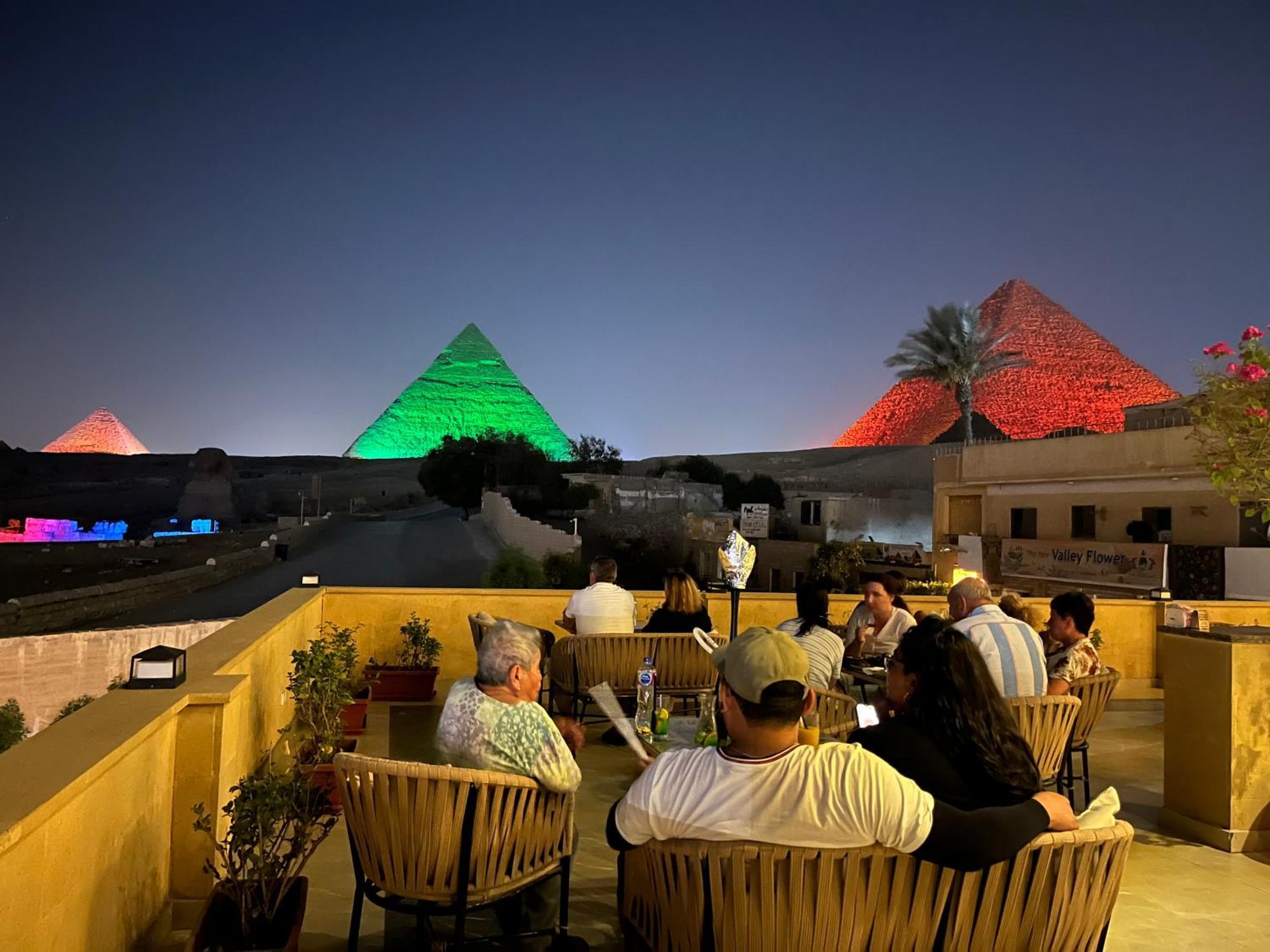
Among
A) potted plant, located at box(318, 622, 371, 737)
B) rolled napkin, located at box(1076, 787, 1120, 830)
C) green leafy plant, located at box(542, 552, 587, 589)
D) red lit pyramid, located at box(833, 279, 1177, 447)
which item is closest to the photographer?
rolled napkin, located at box(1076, 787, 1120, 830)

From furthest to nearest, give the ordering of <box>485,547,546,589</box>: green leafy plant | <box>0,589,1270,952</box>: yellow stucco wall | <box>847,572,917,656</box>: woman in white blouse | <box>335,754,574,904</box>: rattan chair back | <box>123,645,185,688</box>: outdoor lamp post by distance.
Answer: <box>485,547,546,589</box>: green leafy plant
<box>847,572,917,656</box>: woman in white blouse
<box>123,645,185,688</box>: outdoor lamp post
<box>335,754,574,904</box>: rattan chair back
<box>0,589,1270,952</box>: yellow stucco wall

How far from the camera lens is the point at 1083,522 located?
22578mm

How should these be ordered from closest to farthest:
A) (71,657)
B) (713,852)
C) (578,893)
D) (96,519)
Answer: (713,852) → (578,893) → (71,657) → (96,519)

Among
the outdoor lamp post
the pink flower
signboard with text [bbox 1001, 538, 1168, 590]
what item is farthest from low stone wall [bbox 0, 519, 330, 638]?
signboard with text [bbox 1001, 538, 1168, 590]

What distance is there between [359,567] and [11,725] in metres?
13.0

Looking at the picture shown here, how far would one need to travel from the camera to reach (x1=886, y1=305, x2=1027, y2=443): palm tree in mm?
45062

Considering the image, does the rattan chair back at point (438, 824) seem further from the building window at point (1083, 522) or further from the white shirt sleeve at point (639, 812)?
the building window at point (1083, 522)

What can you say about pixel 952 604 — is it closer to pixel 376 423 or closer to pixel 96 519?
pixel 96 519

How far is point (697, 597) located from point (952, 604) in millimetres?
1579

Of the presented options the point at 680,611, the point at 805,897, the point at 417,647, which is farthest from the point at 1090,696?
the point at 417,647

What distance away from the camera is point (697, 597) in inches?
226

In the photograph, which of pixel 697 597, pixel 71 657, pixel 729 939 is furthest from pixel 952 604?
pixel 71 657

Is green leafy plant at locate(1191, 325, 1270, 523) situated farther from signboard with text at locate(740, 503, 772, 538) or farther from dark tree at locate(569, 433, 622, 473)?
dark tree at locate(569, 433, 622, 473)

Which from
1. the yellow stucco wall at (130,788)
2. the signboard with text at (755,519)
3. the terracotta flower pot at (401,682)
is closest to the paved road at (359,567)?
the signboard with text at (755,519)
